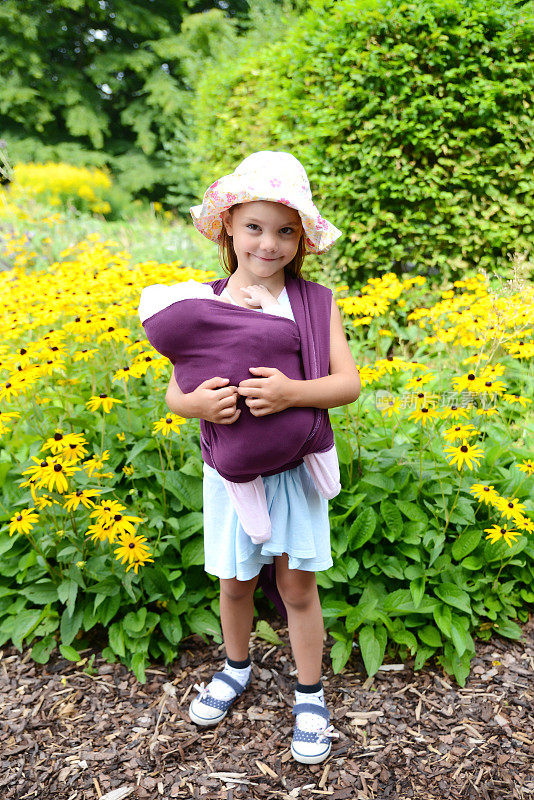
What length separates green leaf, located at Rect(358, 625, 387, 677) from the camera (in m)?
1.93

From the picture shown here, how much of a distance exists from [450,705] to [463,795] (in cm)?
31

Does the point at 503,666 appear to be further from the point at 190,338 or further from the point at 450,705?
the point at 190,338

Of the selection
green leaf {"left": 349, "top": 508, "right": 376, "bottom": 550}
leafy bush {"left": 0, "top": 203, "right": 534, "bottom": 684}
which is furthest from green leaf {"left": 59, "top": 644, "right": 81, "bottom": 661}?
green leaf {"left": 349, "top": 508, "right": 376, "bottom": 550}

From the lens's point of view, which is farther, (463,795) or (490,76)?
(490,76)

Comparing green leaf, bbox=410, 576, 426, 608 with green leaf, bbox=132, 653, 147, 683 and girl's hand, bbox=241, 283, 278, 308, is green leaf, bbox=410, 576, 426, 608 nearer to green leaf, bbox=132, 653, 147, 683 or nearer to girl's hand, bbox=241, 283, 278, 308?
green leaf, bbox=132, 653, 147, 683

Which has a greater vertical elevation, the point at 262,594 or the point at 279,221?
the point at 279,221

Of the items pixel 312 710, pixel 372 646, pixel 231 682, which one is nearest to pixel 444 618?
pixel 372 646

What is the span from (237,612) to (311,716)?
0.38 m

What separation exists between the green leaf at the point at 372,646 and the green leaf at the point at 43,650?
1.11 metres

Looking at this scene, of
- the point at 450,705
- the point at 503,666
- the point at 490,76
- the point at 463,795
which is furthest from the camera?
the point at 490,76

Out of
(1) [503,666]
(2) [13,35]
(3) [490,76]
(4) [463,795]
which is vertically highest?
(2) [13,35]

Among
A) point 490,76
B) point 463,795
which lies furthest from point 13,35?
point 463,795

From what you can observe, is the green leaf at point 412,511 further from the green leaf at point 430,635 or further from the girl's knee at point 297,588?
the girl's knee at point 297,588

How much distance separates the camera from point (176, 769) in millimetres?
1728
